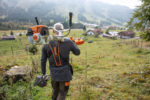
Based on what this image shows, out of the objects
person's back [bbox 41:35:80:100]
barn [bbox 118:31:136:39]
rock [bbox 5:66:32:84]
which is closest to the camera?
person's back [bbox 41:35:80:100]

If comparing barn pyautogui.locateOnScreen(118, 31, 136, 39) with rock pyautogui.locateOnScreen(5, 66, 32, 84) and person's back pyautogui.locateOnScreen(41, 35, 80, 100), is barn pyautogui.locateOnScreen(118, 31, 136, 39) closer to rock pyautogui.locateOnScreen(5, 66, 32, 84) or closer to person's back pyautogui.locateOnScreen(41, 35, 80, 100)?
rock pyautogui.locateOnScreen(5, 66, 32, 84)

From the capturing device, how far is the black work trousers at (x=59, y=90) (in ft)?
9.40

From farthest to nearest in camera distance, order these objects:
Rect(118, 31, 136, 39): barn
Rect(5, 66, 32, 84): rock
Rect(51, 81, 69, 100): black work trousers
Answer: Rect(118, 31, 136, 39): barn < Rect(5, 66, 32, 84): rock < Rect(51, 81, 69, 100): black work trousers

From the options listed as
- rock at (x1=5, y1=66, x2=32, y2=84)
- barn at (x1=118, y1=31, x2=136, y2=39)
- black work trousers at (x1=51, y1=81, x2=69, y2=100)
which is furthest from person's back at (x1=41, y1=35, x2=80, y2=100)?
barn at (x1=118, y1=31, x2=136, y2=39)

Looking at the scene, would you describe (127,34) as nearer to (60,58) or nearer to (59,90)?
(59,90)

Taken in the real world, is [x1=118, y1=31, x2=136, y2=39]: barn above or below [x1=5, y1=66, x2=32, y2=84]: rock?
above

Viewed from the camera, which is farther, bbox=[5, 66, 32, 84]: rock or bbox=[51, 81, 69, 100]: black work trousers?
bbox=[5, 66, 32, 84]: rock

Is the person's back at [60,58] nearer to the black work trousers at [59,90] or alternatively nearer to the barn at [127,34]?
the black work trousers at [59,90]

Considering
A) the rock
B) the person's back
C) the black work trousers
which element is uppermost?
the person's back

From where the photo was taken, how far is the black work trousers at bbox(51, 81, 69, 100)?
113 inches

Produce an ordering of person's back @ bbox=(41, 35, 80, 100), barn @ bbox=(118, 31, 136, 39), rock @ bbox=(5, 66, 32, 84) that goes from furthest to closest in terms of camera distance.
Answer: barn @ bbox=(118, 31, 136, 39)
rock @ bbox=(5, 66, 32, 84)
person's back @ bbox=(41, 35, 80, 100)

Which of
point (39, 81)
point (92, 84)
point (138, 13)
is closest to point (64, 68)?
point (39, 81)

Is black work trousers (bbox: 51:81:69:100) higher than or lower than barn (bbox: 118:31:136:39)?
lower

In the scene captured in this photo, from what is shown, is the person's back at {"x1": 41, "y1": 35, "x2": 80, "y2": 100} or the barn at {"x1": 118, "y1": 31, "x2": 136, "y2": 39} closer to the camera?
the person's back at {"x1": 41, "y1": 35, "x2": 80, "y2": 100}
